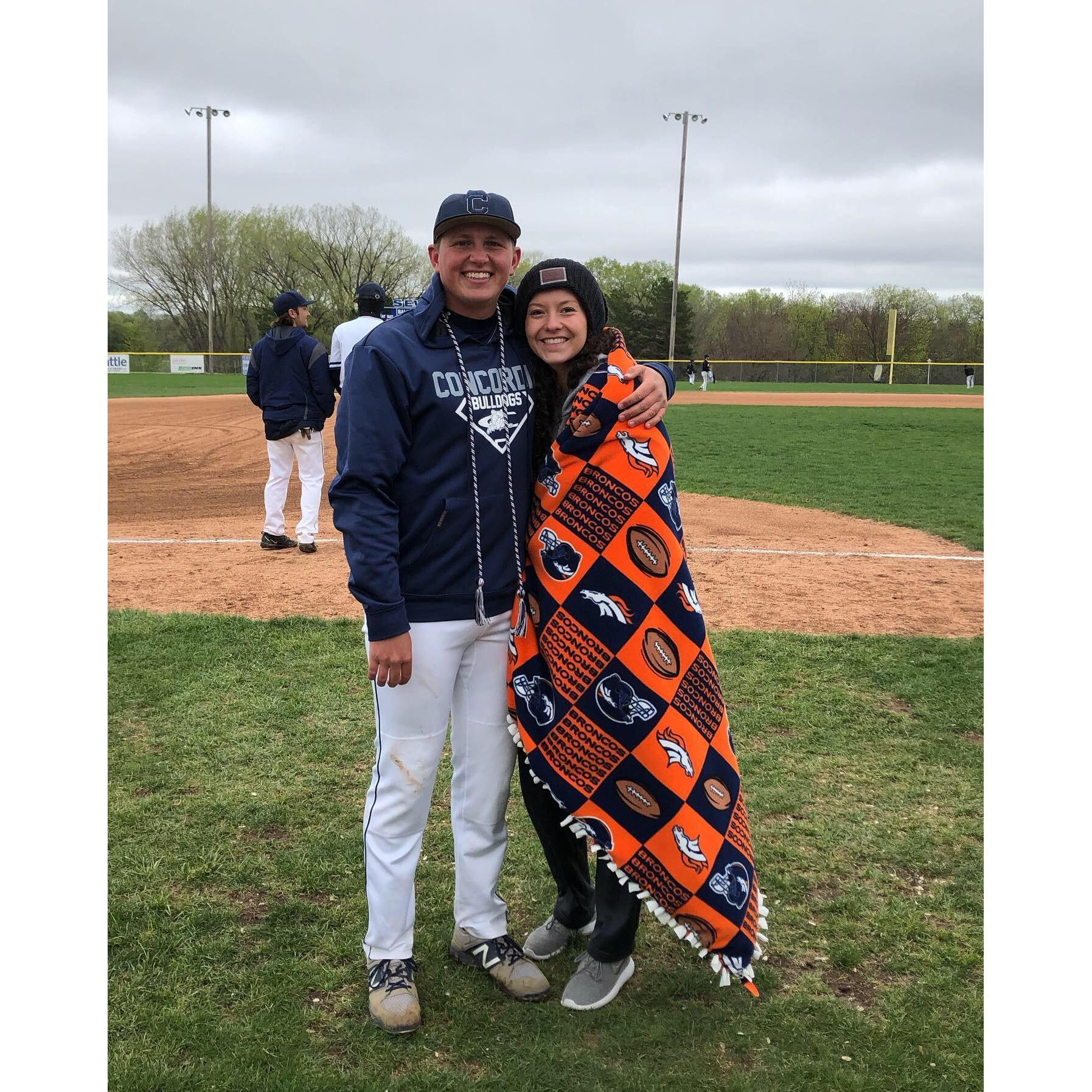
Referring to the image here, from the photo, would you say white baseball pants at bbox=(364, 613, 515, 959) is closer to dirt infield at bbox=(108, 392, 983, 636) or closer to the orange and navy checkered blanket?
the orange and navy checkered blanket

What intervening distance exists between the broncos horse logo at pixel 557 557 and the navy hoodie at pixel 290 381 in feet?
17.7

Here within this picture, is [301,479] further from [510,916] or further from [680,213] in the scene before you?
[680,213]

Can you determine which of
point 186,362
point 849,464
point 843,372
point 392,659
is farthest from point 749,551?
point 843,372

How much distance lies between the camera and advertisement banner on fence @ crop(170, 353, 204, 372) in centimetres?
3953

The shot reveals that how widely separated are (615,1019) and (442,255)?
2.14m

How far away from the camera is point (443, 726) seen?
8.75 feet

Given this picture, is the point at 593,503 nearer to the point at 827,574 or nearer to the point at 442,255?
the point at 442,255

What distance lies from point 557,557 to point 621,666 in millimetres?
331

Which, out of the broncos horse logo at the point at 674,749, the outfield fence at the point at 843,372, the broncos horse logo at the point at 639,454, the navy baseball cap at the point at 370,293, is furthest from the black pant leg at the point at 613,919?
the outfield fence at the point at 843,372

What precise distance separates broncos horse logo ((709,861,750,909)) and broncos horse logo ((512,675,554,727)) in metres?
0.60

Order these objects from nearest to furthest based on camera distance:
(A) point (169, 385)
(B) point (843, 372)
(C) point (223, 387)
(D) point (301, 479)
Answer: (D) point (301, 479) < (C) point (223, 387) < (A) point (169, 385) < (B) point (843, 372)

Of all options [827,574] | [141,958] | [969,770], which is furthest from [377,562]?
[827,574]

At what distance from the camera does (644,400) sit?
250cm

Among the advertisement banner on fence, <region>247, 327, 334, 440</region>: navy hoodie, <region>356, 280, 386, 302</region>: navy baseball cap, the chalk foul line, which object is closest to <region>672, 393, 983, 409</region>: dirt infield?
the advertisement banner on fence
